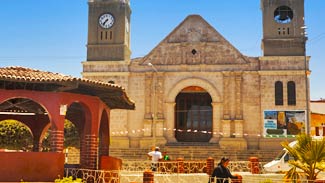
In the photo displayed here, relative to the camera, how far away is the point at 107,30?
37.3m

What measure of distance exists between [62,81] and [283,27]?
2577 cm

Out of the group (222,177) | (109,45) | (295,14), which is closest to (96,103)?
(222,177)

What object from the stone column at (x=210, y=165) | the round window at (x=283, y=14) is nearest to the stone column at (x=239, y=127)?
the round window at (x=283, y=14)

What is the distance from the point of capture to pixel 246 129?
113 feet

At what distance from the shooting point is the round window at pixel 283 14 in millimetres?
36031

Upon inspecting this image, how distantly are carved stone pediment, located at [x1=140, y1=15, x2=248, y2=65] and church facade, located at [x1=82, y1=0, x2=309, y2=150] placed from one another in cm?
8

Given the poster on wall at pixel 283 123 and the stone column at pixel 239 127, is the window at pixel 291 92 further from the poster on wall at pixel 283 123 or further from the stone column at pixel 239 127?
the stone column at pixel 239 127

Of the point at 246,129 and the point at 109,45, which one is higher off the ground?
the point at 109,45

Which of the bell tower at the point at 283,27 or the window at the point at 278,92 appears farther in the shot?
the bell tower at the point at 283,27

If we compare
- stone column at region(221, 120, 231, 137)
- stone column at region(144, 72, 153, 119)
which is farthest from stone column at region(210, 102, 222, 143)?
stone column at region(144, 72, 153, 119)

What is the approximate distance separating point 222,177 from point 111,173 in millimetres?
4242

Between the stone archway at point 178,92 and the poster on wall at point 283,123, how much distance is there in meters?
3.61

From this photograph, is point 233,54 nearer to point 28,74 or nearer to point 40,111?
point 40,111

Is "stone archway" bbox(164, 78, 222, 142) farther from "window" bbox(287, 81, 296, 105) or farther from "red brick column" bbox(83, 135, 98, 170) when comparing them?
"red brick column" bbox(83, 135, 98, 170)
